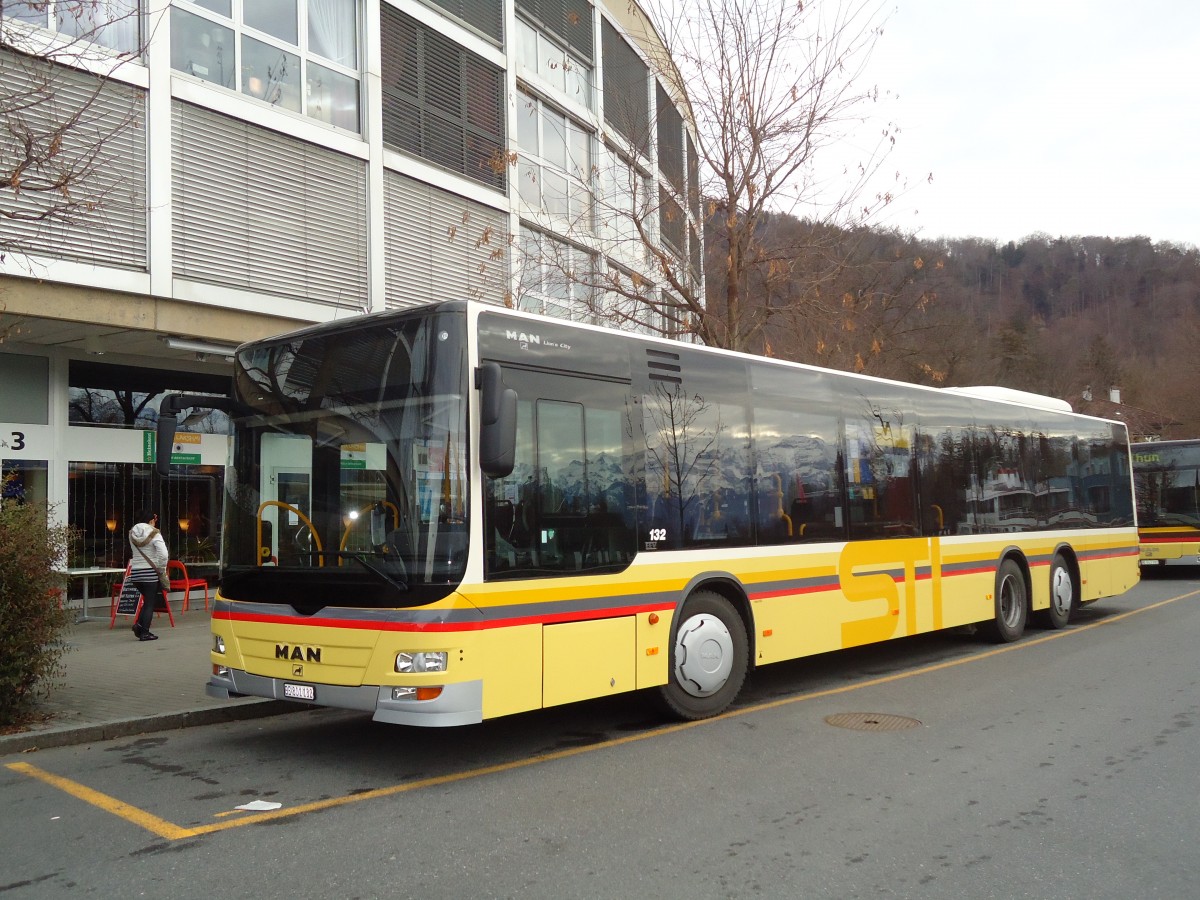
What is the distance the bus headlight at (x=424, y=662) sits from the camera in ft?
19.6

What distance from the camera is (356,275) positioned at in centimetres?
1655

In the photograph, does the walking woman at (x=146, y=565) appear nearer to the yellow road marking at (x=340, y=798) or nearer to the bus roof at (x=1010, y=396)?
the yellow road marking at (x=340, y=798)

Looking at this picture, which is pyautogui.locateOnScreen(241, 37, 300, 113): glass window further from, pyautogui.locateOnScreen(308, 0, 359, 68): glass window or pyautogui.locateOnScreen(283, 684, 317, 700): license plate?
pyautogui.locateOnScreen(283, 684, 317, 700): license plate

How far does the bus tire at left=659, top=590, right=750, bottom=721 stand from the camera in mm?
7699

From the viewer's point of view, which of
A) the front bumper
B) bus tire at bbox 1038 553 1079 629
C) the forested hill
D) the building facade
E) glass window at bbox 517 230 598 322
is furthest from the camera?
the forested hill

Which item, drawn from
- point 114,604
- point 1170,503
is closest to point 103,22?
point 114,604

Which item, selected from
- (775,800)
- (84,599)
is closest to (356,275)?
(84,599)

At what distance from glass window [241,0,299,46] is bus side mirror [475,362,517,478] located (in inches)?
463

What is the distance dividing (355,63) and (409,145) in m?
1.63

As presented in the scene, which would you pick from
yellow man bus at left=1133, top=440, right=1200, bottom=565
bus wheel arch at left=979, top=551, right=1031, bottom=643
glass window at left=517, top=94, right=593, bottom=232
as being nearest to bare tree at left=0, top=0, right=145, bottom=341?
glass window at left=517, top=94, right=593, bottom=232

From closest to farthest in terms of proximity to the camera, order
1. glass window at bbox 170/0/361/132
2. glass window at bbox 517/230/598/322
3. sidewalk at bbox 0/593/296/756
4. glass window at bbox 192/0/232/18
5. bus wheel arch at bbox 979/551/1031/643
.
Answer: sidewalk at bbox 0/593/296/756
bus wheel arch at bbox 979/551/1031/643
glass window at bbox 170/0/361/132
glass window at bbox 192/0/232/18
glass window at bbox 517/230/598/322

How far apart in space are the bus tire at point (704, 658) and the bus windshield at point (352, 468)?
92.5 inches

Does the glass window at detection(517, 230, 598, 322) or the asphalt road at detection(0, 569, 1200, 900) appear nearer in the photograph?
the asphalt road at detection(0, 569, 1200, 900)

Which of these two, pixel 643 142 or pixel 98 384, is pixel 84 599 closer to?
pixel 98 384
